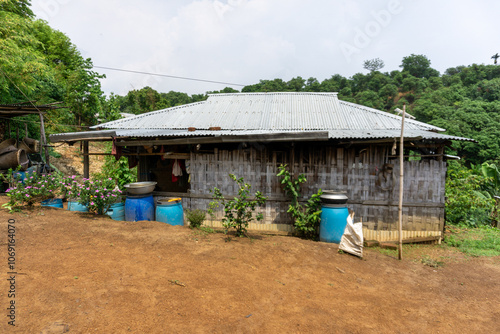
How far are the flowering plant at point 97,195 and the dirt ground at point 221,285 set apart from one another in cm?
64

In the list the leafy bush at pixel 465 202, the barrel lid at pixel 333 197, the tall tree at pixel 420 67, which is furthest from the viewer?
the tall tree at pixel 420 67

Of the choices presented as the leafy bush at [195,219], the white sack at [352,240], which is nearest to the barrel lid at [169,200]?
the leafy bush at [195,219]

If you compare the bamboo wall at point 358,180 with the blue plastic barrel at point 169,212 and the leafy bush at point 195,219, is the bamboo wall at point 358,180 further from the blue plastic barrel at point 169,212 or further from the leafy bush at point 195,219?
the blue plastic barrel at point 169,212

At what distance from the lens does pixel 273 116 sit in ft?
30.0

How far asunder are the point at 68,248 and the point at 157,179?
5.66m

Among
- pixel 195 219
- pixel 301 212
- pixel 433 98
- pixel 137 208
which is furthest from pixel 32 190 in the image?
pixel 433 98

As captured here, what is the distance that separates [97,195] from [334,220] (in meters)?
5.49

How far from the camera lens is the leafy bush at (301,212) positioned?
19.6ft

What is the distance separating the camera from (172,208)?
637 cm

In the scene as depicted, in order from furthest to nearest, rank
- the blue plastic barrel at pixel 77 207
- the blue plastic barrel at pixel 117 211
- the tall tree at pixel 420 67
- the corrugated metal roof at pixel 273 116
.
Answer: the tall tree at pixel 420 67 < the corrugated metal roof at pixel 273 116 < the blue plastic barrel at pixel 77 207 < the blue plastic barrel at pixel 117 211

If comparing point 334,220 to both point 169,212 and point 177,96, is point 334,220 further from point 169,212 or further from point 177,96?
point 177,96

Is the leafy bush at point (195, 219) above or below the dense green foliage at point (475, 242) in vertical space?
above

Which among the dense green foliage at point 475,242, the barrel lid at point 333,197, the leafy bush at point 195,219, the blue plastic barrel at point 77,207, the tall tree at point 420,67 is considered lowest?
the dense green foliage at point 475,242

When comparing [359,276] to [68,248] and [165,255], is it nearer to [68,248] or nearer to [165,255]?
[165,255]
